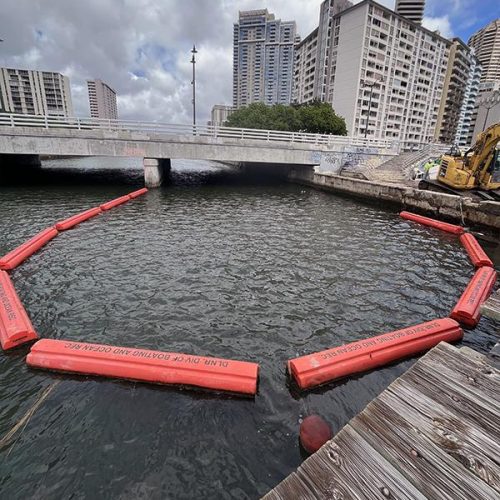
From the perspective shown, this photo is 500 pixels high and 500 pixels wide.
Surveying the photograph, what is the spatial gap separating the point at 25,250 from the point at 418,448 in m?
11.8

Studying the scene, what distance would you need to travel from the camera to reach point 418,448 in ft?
9.32

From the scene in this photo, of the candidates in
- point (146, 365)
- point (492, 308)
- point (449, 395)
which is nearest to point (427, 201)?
point (492, 308)

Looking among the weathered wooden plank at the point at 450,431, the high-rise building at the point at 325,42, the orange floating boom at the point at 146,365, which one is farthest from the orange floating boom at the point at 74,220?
the high-rise building at the point at 325,42

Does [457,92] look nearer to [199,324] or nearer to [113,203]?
[113,203]

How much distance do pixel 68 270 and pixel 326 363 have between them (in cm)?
808

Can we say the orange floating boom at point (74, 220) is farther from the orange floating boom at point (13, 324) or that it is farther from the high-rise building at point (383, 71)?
the high-rise building at point (383, 71)

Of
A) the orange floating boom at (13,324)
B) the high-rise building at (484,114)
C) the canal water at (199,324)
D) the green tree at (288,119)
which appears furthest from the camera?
the high-rise building at (484,114)

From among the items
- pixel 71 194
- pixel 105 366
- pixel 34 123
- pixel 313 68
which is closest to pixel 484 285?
pixel 105 366

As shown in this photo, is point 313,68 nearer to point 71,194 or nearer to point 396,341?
point 71,194

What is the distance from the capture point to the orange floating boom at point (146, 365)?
4656 mm

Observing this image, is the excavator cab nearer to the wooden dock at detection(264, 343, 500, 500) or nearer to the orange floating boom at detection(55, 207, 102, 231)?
the wooden dock at detection(264, 343, 500, 500)

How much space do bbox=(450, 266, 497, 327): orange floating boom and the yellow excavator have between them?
11.1 m

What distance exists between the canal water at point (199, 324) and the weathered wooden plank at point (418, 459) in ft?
4.17

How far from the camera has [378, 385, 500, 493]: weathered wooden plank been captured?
8.71ft
